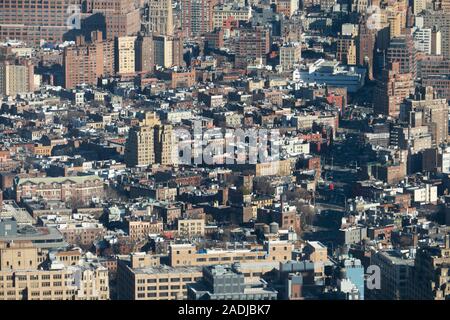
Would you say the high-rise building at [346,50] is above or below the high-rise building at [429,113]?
above

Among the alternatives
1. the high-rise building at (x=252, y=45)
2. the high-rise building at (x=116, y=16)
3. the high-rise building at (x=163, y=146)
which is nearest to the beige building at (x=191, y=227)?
the high-rise building at (x=163, y=146)

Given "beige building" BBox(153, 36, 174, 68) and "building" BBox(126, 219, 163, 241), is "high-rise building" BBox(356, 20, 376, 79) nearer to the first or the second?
"beige building" BBox(153, 36, 174, 68)

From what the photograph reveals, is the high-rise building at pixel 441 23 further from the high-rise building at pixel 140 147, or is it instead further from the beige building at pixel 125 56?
the high-rise building at pixel 140 147

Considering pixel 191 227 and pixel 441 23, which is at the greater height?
pixel 441 23

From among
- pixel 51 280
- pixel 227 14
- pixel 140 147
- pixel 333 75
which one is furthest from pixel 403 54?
pixel 51 280

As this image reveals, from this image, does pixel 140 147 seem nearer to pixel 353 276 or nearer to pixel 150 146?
pixel 150 146

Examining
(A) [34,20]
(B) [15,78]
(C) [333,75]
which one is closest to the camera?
(B) [15,78]

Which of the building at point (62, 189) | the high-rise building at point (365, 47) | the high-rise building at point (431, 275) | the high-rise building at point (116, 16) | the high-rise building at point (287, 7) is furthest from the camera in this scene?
the high-rise building at point (287, 7)
